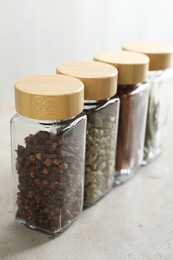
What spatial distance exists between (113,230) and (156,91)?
300 millimetres

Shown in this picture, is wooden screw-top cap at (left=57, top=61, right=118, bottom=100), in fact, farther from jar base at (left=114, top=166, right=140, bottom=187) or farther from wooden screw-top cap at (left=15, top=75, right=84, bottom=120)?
jar base at (left=114, top=166, right=140, bottom=187)

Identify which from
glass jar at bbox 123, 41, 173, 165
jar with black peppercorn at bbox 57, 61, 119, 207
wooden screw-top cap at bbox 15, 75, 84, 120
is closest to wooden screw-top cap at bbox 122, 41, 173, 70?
glass jar at bbox 123, 41, 173, 165

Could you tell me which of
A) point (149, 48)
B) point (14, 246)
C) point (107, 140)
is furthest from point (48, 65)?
point (14, 246)

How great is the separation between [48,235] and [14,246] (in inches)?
2.2

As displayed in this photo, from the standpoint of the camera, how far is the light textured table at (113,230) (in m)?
0.63

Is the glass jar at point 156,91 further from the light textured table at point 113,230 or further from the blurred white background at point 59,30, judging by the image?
the blurred white background at point 59,30

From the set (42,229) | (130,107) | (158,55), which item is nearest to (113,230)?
(42,229)

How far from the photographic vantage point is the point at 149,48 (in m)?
0.84

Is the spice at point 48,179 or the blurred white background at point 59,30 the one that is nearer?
the spice at point 48,179

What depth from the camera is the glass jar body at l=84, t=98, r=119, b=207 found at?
674mm

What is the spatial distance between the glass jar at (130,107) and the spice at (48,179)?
0.14 meters

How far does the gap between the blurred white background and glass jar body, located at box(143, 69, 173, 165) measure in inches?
12.3

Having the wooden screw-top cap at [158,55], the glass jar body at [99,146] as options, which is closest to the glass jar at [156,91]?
the wooden screw-top cap at [158,55]

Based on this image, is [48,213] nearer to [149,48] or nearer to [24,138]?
[24,138]
